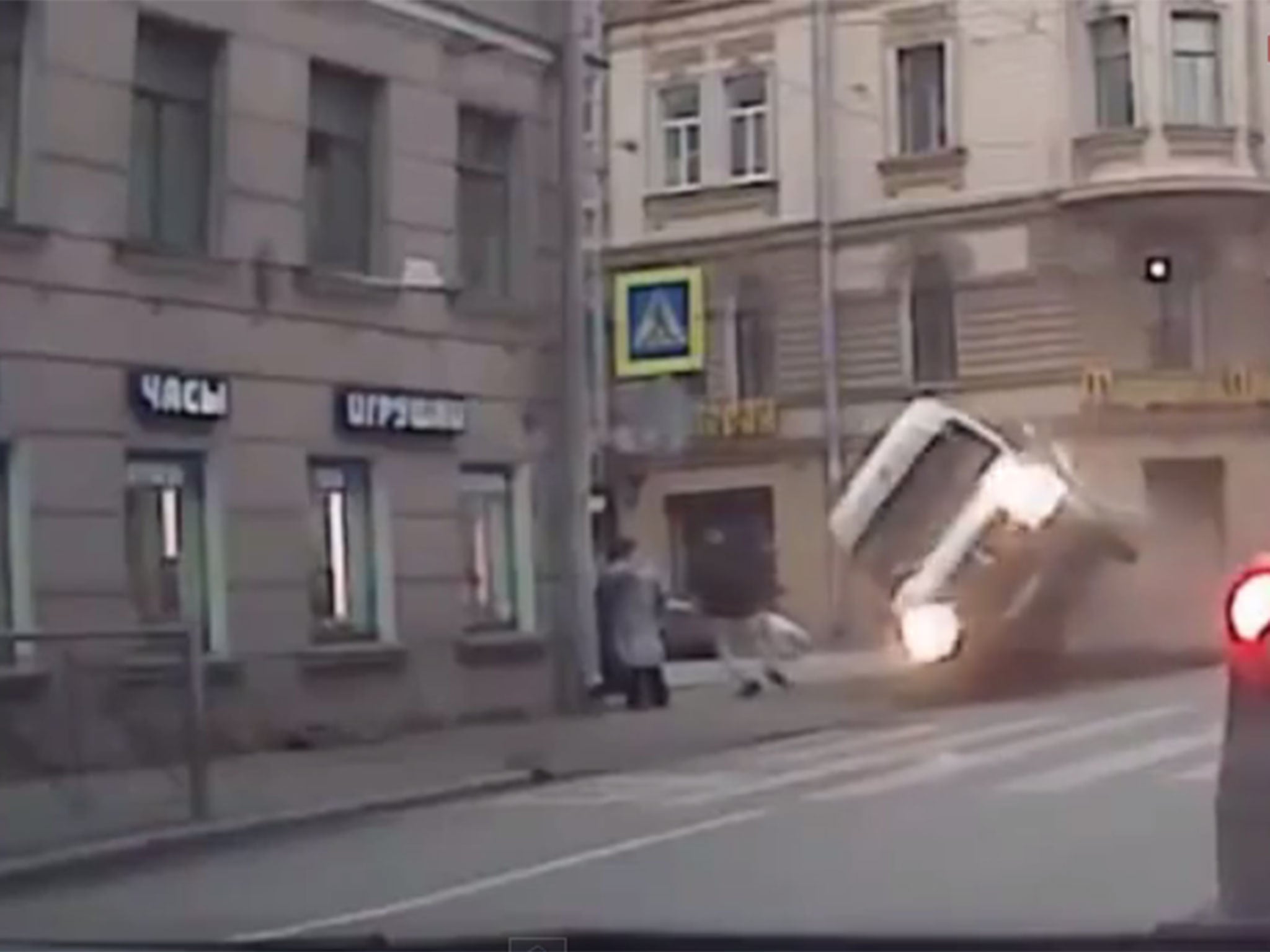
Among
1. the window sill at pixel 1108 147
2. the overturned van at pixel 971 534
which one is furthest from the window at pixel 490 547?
the window sill at pixel 1108 147

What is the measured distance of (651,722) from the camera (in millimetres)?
2428

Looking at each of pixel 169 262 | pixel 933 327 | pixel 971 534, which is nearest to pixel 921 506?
pixel 971 534

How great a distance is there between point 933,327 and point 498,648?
0.52 metres

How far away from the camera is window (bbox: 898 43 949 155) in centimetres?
219

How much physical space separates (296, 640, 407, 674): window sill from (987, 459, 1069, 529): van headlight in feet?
1.91

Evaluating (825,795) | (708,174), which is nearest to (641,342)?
(708,174)

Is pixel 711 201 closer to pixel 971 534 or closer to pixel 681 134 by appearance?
pixel 681 134

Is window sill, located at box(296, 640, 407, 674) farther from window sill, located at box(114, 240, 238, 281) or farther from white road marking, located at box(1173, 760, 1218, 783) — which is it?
white road marking, located at box(1173, 760, 1218, 783)

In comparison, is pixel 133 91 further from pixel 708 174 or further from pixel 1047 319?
pixel 1047 319

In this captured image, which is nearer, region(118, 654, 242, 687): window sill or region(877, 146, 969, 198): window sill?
region(877, 146, 969, 198): window sill

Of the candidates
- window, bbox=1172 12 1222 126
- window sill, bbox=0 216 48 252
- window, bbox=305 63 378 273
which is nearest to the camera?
window, bbox=1172 12 1222 126

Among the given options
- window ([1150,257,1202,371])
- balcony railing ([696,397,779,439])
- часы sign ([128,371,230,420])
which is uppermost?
window ([1150,257,1202,371])

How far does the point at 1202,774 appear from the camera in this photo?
2.28m

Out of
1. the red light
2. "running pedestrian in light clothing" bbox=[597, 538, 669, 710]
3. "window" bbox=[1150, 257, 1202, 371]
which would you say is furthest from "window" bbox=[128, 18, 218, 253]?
the red light
